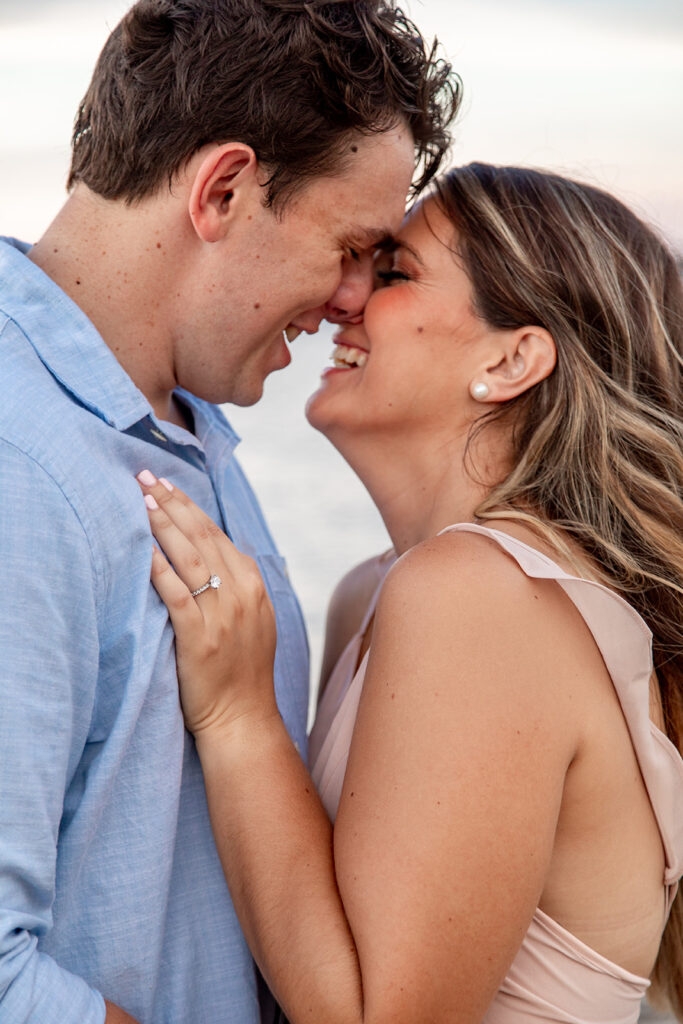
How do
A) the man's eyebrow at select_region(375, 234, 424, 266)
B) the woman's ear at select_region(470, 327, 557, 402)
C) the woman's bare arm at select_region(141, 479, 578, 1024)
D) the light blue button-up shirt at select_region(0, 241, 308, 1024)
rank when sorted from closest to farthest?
the light blue button-up shirt at select_region(0, 241, 308, 1024) → the woman's bare arm at select_region(141, 479, 578, 1024) → the woman's ear at select_region(470, 327, 557, 402) → the man's eyebrow at select_region(375, 234, 424, 266)

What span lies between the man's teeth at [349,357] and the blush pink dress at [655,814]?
61 cm

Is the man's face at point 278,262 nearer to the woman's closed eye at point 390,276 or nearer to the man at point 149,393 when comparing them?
the man at point 149,393

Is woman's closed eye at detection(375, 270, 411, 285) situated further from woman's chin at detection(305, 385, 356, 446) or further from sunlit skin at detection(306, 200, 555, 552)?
woman's chin at detection(305, 385, 356, 446)

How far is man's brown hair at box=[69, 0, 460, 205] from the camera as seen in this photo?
1.76 m

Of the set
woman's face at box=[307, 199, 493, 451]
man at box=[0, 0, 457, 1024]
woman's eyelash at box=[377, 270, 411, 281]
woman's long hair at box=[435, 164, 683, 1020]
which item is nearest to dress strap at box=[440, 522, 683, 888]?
woman's long hair at box=[435, 164, 683, 1020]

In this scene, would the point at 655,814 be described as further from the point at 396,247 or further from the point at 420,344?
the point at 396,247

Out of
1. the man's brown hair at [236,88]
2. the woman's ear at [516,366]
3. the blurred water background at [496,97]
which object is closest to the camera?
the man's brown hair at [236,88]

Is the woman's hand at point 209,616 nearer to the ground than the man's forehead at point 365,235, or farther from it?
nearer to the ground

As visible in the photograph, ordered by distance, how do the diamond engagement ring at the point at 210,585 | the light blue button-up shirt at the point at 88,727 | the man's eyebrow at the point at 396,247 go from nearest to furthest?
the light blue button-up shirt at the point at 88,727 → the diamond engagement ring at the point at 210,585 → the man's eyebrow at the point at 396,247

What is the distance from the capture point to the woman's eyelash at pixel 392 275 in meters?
2.22

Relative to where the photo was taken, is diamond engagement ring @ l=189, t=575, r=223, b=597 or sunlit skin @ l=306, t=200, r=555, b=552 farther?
sunlit skin @ l=306, t=200, r=555, b=552

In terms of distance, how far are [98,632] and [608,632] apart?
0.80 metres

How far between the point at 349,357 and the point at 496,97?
13.9 ft

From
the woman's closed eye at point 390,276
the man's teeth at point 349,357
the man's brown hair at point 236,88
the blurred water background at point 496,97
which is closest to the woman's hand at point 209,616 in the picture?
the man's brown hair at point 236,88
